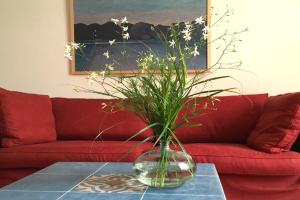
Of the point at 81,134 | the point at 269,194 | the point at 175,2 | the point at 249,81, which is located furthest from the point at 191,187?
the point at 175,2

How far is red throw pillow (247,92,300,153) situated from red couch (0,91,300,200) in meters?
0.07

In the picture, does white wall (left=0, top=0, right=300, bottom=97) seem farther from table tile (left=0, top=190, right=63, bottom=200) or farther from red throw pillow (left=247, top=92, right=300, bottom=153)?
table tile (left=0, top=190, right=63, bottom=200)

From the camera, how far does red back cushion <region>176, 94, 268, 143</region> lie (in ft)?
9.33

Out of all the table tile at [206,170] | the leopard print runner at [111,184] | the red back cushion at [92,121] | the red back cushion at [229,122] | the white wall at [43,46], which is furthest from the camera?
the white wall at [43,46]

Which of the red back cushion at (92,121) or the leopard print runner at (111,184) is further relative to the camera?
the red back cushion at (92,121)

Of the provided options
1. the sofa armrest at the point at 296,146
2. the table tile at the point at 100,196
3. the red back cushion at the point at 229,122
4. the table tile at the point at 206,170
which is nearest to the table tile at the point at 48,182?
the table tile at the point at 100,196

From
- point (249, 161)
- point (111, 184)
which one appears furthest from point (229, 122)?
point (111, 184)

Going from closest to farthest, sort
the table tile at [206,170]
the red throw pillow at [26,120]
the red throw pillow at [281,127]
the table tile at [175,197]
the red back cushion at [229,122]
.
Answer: the table tile at [175,197]
the table tile at [206,170]
the red throw pillow at [281,127]
the red throw pillow at [26,120]
the red back cushion at [229,122]

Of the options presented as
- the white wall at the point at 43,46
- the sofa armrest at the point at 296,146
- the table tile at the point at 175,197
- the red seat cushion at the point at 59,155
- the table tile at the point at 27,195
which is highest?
the white wall at the point at 43,46

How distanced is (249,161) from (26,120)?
67.2 inches

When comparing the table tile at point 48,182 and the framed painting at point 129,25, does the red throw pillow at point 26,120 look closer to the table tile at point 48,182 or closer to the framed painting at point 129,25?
the framed painting at point 129,25

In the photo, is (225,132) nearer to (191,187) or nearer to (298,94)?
(298,94)

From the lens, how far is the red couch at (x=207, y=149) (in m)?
2.20

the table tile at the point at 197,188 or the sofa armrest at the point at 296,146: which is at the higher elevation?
the table tile at the point at 197,188
